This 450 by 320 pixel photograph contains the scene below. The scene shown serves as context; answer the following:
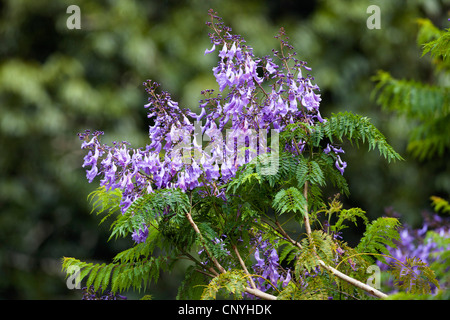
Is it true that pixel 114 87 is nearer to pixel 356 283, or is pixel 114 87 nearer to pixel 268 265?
pixel 268 265

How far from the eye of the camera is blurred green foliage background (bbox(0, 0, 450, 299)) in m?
5.36

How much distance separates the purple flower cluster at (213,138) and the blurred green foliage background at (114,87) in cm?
398

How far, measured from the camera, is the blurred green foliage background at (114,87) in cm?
536

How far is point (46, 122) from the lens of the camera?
17.1 ft

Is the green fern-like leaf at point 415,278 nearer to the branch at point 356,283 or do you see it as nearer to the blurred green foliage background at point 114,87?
the branch at point 356,283

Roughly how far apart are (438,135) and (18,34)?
5156mm

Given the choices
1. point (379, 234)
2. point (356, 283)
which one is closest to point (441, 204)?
point (356, 283)

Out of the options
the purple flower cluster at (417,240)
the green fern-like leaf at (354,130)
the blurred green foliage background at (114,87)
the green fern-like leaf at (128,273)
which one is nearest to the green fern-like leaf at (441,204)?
the green fern-like leaf at (354,130)

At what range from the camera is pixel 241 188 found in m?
1.11

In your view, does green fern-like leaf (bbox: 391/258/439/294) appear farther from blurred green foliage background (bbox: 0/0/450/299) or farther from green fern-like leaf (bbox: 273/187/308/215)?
blurred green foliage background (bbox: 0/0/450/299)

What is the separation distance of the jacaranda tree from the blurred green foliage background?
3.99 meters

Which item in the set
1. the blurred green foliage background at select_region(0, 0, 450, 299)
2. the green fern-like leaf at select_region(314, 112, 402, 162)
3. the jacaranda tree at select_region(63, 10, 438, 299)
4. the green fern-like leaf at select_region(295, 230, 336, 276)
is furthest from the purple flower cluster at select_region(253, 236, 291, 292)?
the blurred green foliage background at select_region(0, 0, 450, 299)

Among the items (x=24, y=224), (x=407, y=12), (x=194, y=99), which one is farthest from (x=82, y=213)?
(x=407, y=12)

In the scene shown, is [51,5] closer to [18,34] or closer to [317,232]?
Answer: [18,34]
